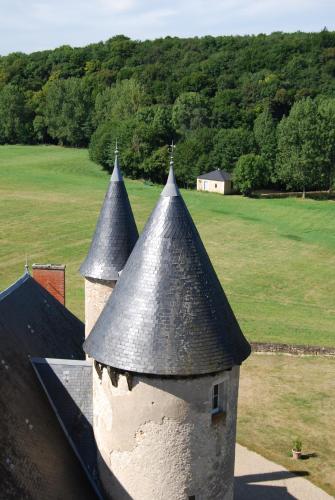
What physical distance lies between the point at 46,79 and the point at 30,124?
874 inches

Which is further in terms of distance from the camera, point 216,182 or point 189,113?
point 189,113

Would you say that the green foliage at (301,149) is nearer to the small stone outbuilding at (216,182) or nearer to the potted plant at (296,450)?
the small stone outbuilding at (216,182)

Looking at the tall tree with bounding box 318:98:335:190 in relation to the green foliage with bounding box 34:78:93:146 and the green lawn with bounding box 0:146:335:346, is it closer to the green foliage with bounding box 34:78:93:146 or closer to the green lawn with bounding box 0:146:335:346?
the green lawn with bounding box 0:146:335:346

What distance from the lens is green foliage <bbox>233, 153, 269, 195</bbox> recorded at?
77312 mm

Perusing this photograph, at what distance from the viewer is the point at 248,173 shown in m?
77.3

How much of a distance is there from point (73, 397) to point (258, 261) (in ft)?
121

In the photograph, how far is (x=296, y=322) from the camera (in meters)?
35.2

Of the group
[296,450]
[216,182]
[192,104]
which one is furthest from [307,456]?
[192,104]

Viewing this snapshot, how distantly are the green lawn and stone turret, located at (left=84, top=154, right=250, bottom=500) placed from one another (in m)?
21.5

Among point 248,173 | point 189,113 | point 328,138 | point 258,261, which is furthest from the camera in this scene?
point 189,113

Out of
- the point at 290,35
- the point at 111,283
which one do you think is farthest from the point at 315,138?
the point at 111,283

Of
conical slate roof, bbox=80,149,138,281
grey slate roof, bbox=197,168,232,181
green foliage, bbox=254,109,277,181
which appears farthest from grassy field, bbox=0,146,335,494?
conical slate roof, bbox=80,149,138,281

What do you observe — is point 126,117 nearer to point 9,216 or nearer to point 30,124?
point 30,124

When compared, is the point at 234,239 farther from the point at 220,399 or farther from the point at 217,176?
the point at 220,399
